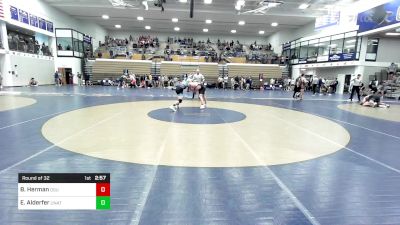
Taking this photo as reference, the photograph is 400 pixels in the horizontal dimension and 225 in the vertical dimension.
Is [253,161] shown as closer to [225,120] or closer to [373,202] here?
[373,202]

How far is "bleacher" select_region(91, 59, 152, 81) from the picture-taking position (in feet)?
93.8

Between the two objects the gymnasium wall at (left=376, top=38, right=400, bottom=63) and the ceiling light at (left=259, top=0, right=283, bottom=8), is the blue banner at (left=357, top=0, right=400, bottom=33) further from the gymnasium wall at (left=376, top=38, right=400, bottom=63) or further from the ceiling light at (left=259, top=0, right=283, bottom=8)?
the ceiling light at (left=259, top=0, right=283, bottom=8)

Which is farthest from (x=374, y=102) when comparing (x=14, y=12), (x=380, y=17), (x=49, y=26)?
(x=49, y=26)

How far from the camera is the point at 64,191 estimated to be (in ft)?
5.53

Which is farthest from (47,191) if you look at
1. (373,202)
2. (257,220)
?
(373,202)

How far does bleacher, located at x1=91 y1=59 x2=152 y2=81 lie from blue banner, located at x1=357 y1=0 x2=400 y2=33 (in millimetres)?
21958

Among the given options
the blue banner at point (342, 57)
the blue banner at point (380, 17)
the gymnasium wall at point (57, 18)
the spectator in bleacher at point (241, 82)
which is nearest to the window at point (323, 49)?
the blue banner at point (342, 57)

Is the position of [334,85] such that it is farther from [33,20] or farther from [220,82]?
[33,20]

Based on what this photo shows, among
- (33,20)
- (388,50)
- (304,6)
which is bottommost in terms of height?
(388,50)

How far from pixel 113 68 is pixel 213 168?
27.6 m

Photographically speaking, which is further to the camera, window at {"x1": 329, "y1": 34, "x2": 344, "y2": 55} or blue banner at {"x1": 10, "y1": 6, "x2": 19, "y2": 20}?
window at {"x1": 329, "y1": 34, "x2": 344, "y2": 55}

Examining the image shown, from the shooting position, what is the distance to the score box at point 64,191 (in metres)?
1.69

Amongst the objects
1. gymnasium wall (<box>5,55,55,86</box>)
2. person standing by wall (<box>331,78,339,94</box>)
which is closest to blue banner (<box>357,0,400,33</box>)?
person standing by wall (<box>331,78,339,94</box>)

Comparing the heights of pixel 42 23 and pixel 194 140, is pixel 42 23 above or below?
above
